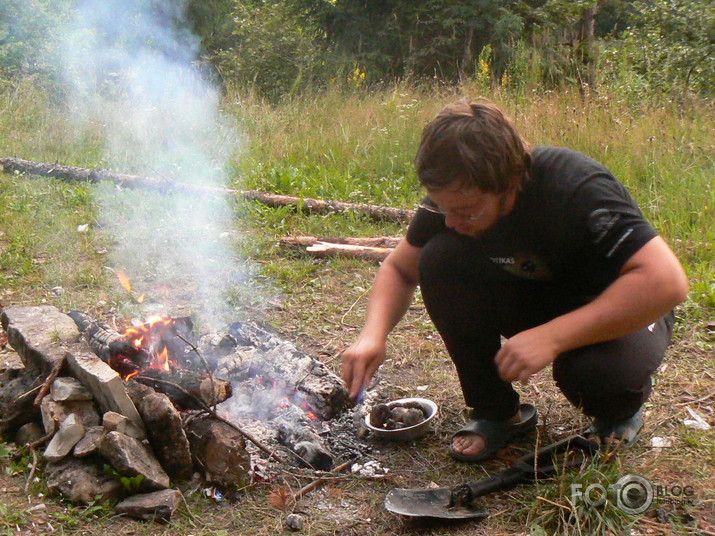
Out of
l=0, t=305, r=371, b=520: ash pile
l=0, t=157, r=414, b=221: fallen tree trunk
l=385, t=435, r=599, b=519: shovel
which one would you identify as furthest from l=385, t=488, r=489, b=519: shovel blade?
l=0, t=157, r=414, b=221: fallen tree trunk

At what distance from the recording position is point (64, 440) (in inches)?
99.0

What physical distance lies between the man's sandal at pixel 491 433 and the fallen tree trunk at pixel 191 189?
118 inches

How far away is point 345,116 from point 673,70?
13.5 ft

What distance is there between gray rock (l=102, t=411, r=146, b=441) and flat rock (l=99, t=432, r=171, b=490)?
0.14ft

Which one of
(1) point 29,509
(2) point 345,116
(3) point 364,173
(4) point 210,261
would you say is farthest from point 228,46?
(1) point 29,509

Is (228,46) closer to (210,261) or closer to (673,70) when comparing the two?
(673,70)

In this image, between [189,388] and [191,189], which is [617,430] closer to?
[189,388]

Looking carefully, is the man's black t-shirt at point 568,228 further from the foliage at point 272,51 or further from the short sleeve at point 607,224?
the foliage at point 272,51

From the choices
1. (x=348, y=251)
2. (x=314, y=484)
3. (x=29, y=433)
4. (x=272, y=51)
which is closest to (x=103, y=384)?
(x=29, y=433)

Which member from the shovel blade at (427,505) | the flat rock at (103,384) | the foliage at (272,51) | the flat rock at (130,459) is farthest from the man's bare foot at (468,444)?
the foliage at (272,51)

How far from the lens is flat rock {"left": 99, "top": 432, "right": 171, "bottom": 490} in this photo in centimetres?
239

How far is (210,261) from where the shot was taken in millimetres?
5027

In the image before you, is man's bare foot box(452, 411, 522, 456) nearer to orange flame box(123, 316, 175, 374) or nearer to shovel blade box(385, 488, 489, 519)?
shovel blade box(385, 488, 489, 519)

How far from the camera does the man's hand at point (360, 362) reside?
239 cm
